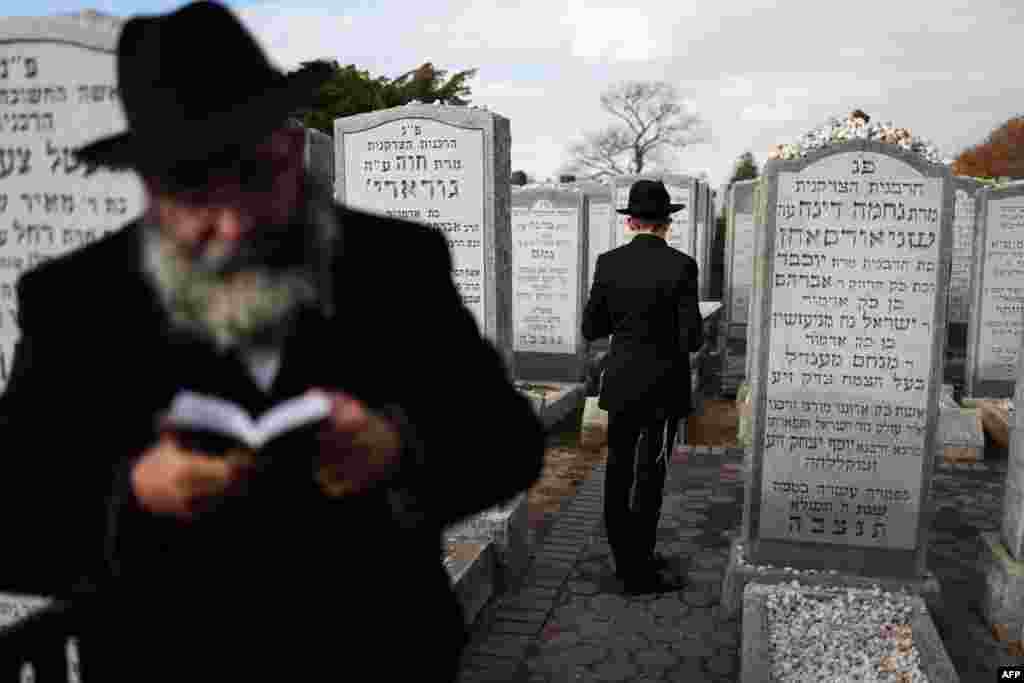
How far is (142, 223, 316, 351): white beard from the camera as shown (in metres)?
1.46

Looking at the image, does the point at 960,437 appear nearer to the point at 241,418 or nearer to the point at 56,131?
the point at 56,131

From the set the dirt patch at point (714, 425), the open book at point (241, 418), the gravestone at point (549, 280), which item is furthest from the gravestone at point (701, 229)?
the open book at point (241, 418)

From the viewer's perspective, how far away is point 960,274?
1258cm

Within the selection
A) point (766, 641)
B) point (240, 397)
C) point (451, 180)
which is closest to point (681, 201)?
point (451, 180)

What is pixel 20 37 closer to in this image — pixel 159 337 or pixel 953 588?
pixel 159 337

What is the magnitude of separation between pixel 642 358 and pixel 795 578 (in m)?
1.50

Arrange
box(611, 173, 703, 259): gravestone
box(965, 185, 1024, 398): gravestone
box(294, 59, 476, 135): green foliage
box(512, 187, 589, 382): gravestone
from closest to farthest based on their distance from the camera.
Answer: box(965, 185, 1024, 398): gravestone → box(512, 187, 589, 382): gravestone → box(611, 173, 703, 259): gravestone → box(294, 59, 476, 135): green foliage

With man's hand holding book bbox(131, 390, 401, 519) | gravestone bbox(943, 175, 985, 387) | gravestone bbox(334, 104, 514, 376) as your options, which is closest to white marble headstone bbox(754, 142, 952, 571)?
gravestone bbox(334, 104, 514, 376)

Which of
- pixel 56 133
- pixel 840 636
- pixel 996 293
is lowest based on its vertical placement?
pixel 840 636

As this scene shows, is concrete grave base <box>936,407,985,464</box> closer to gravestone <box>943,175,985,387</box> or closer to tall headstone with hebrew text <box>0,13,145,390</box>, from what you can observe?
gravestone <box>943,175,985,387</box>

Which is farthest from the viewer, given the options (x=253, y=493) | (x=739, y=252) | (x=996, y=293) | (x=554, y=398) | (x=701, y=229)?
(x=739, y=252)

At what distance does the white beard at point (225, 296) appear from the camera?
146 centimetres

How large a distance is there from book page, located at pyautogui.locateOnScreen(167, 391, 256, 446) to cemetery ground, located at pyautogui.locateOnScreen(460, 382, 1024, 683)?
3306 mm

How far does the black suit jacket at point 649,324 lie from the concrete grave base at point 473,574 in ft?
3.72
